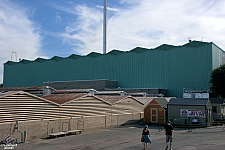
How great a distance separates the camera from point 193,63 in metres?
56.8

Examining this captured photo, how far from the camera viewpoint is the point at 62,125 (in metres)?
23.9

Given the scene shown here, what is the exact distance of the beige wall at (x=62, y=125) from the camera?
20.0 m

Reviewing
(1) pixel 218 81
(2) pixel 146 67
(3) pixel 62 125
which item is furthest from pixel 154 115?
(2) pixel 146 67

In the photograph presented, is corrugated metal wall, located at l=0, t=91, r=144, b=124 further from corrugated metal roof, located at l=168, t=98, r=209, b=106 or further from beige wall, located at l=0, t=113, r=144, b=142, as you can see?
corrugated metal roof, located at l=168, t=98, r=209, b=106

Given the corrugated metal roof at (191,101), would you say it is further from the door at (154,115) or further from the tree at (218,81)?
the tree at (218,81)

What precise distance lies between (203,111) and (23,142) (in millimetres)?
18945

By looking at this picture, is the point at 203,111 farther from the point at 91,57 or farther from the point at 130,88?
the point at 91,57

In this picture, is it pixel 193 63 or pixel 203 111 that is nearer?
pixel 203 111

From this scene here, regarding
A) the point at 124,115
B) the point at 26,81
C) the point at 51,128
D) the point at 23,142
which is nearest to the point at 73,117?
the point at 51,128

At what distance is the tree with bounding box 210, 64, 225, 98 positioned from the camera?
160 ft

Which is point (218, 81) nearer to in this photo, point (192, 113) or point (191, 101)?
point (191, 101)

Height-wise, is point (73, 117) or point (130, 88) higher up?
point (130, 88)

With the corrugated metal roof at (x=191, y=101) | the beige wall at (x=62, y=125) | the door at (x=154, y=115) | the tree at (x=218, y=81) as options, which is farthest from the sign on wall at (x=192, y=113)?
the tree at (x=218, y=81)

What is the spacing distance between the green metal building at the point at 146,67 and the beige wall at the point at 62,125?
93.1 feet
